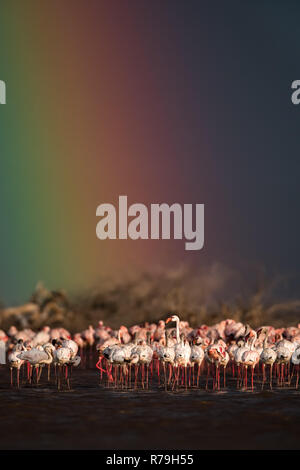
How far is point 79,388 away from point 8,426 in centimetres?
494

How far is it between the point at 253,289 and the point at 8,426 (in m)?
27.1

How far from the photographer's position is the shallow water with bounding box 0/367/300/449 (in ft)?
36.0

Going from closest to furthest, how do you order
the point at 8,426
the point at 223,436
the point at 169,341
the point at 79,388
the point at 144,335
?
1. the point at 223,436
2. the point at 8,426
3. the point at 79,388
4. the point at 169,341
5. the point at 144,335

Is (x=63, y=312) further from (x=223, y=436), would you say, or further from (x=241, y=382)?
(x=223, y=436)

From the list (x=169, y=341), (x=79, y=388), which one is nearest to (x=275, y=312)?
(x=169, y=341)

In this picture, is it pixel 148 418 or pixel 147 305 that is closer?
pixel 148 418

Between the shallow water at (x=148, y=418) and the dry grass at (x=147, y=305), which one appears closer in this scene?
the shallow water at (x=148, y=418)

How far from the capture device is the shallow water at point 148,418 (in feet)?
36.0

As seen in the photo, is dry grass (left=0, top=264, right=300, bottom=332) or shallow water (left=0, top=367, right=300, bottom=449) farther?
dry grass (left=0, top=264, right=300, bottom=332)

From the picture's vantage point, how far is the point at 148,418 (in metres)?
12.8

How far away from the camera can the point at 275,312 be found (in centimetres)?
3728
